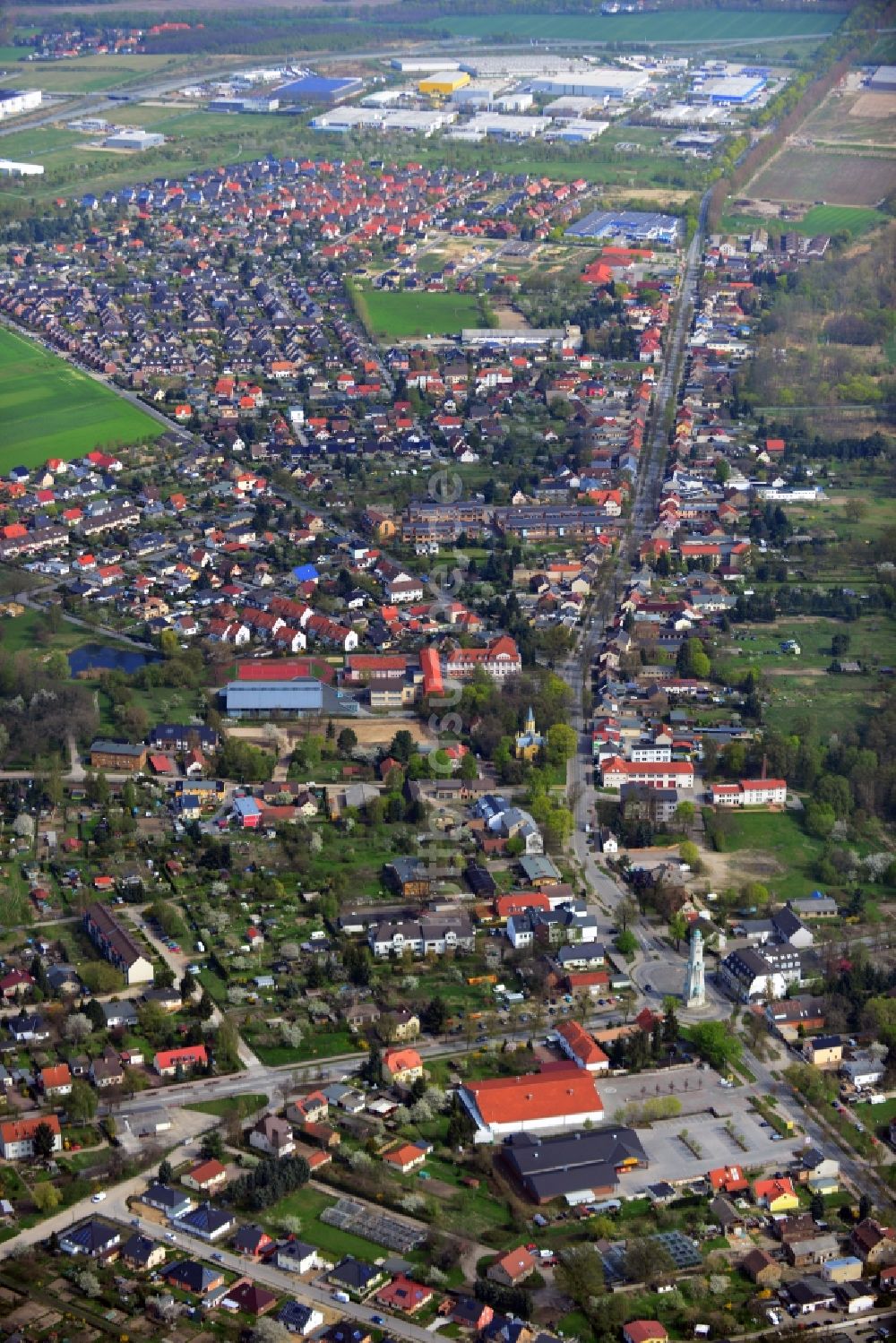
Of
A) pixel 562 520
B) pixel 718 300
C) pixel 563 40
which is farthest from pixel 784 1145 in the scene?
pixel 563 40

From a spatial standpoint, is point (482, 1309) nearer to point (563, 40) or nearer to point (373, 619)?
point (373, 619)

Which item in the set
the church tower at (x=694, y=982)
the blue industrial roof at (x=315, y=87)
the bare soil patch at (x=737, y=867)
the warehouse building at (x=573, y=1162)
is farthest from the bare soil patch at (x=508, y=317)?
the warehouse building at (x=573, y=1162)

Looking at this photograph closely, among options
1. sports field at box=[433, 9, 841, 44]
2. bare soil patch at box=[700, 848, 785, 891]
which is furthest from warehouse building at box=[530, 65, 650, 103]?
bare soil patch at box=[700, 848, 785, 891]

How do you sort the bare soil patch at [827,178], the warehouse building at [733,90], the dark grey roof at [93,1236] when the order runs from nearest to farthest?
the dark grey roof at [93,1236] < the bare soil patch at [827,178] < the warehouse building at [733,90]

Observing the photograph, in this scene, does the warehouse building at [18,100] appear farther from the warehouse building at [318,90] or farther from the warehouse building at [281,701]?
the warehouse building at [281,701]

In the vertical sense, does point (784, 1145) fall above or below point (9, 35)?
below

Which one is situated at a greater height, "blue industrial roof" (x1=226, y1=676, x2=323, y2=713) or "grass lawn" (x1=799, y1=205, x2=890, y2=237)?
"grass lawn" (x1=799, y1=205, x2=890, y2=237)

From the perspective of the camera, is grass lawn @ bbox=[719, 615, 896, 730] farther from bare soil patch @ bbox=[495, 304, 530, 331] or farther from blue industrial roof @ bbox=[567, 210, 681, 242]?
blue industrial roof @ bbox=[567, 210, 681, 242]
